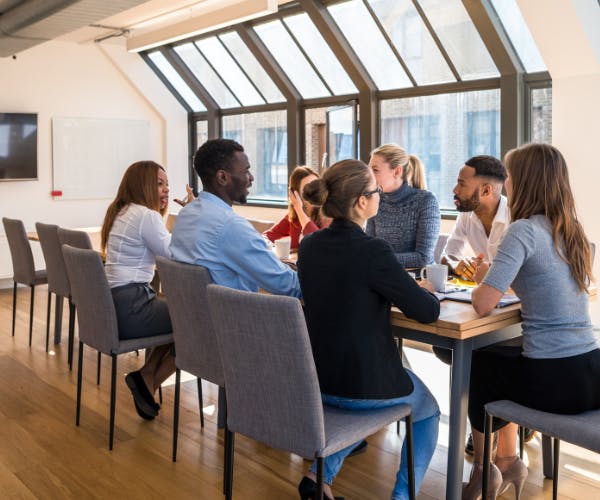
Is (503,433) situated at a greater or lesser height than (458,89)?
lesser

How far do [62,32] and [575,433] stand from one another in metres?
5.73

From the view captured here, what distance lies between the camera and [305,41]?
7.22 metres

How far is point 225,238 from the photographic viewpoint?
2.63 metres

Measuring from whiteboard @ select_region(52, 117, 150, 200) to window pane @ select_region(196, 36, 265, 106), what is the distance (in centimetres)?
121

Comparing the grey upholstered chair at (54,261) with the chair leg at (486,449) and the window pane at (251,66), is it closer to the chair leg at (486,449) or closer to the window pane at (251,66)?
the chair leg at (486,449)

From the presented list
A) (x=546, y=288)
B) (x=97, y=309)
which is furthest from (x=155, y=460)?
(x=546, y=288)

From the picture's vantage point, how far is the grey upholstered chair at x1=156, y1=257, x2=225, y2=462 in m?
A: 2.56

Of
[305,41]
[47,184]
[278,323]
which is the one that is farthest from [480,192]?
[47,184]

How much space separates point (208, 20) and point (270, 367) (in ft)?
16.4

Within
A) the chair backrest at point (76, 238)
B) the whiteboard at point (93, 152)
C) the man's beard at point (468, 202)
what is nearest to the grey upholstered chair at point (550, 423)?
the man's beard at point (468, 202)

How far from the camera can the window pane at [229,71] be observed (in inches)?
324

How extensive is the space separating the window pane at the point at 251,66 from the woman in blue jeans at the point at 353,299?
19.5ft

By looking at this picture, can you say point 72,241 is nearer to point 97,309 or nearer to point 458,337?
A: point 97,309

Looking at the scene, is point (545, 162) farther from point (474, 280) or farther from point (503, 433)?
point (503, 433)
